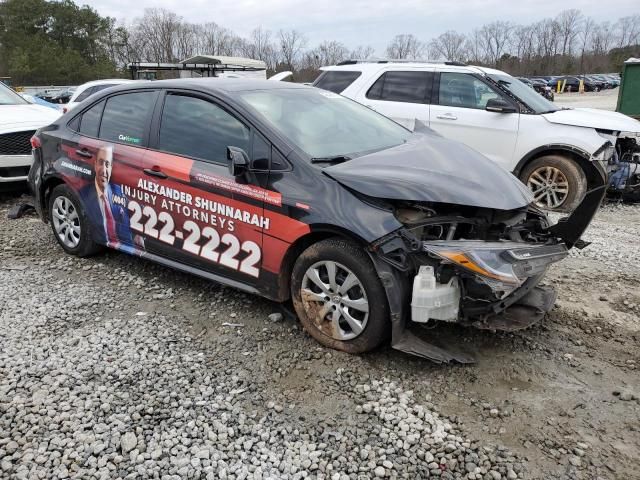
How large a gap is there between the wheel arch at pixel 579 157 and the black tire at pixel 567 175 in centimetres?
5

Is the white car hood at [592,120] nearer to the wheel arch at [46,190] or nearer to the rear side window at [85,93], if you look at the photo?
the wheel arch at [46,190]

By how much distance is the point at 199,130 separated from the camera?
3.96 m

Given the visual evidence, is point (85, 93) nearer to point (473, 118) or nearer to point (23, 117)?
point (23, 117)

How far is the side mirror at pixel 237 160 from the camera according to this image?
3.46 meters

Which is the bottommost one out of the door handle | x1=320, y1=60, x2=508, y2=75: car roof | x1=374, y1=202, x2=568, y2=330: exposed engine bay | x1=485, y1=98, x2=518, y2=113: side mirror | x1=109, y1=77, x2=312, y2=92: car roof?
x1=374, y1=202, x2=568, y2=330: exposed engine bay

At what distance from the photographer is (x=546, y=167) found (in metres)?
6.83

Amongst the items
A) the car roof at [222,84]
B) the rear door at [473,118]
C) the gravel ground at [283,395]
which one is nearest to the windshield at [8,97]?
the car roof at [222,84]

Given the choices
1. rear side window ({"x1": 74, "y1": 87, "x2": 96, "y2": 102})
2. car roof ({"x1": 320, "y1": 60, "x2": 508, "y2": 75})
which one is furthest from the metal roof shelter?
car roof ({"x1": 320, "y1": 60, "x2": 508, "y2": 75})

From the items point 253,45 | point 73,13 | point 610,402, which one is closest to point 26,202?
point 610,402

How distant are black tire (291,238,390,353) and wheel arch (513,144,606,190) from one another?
457 cm

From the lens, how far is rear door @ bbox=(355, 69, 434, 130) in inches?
297

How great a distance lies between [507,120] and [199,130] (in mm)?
4551

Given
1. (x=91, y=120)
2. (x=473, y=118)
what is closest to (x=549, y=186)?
(x=473, y=118)

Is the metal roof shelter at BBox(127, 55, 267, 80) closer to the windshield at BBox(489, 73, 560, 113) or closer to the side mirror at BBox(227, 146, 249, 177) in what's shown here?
the windshield at BBox(489, 73, 560, 113)
